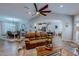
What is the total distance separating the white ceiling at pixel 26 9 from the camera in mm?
2787

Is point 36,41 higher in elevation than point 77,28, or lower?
lower

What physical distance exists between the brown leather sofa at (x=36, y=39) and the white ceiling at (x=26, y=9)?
46 centimetres

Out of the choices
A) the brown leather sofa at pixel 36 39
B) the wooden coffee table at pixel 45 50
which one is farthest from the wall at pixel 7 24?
the wooden coffee table at pixel 45 50

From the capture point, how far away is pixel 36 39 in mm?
2918

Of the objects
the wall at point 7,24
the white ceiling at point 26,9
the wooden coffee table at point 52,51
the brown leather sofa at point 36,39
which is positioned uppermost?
the white ceiling at point 26,9

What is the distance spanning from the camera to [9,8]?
9.19 feet

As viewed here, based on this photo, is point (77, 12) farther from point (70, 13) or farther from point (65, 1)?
point (65, 1)

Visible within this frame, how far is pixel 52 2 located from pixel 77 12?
0.63m

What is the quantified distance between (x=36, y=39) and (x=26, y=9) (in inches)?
30.0

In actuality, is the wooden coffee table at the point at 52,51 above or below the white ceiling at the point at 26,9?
below

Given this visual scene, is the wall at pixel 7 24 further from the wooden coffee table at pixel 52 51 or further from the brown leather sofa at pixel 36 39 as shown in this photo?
the wooden coffee table at pixel 52 51

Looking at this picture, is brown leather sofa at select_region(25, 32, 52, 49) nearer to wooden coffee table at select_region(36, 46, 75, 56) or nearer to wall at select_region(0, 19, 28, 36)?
wooden coffee table at select_region(36, 46, 75, 56)

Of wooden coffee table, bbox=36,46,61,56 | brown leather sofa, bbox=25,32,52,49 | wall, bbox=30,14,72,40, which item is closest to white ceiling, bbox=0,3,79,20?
wall, bbox=30,14,72,40

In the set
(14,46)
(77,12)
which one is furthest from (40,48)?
(77,12)
